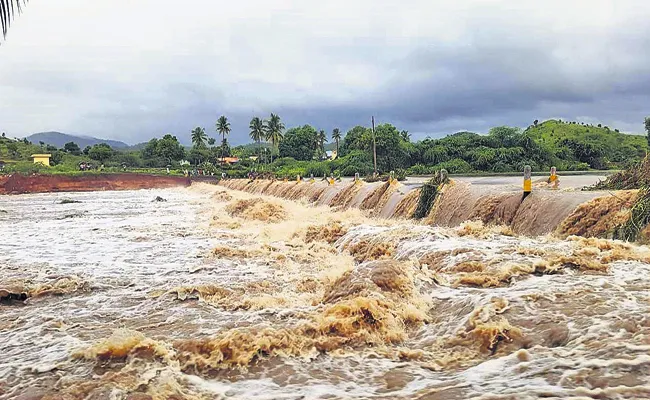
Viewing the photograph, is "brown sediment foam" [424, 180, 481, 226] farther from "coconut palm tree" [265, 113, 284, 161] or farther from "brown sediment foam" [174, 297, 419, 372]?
"coconut palm tree" [265, 113, 284, 161]

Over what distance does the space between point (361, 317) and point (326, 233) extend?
723 cm

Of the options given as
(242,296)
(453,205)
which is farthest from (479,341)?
(453,205)

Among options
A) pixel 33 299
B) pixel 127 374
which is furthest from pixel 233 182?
pixel 127 374

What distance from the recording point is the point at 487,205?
35.9 ft

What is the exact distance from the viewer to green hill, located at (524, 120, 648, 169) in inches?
1908

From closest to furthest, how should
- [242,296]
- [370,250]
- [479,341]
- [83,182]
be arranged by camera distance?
[479,341] → [242,296] → [370,250] → [83,182]

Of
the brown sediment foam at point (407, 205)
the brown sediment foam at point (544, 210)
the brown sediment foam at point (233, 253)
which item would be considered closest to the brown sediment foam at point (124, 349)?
the brown sediment foam at point (233, 253)

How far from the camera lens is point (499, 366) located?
11.6 ft

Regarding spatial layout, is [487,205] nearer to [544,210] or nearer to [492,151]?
[544,210]

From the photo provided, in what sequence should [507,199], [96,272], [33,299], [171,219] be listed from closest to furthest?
1. [33,299]
2. [96,272]
3. [507,199]
4. [171,219]

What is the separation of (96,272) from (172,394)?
20.6 ft

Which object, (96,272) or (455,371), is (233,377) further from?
(96,272)

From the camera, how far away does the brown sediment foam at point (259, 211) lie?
58.6 ft

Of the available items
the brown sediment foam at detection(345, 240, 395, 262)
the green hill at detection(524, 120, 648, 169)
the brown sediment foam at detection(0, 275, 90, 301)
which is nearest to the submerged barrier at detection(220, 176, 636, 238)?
the brown sediment foam at detection(345, 240, 395, 262)
